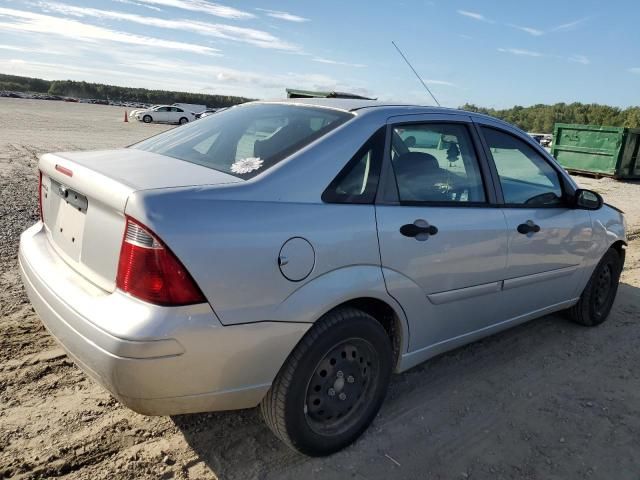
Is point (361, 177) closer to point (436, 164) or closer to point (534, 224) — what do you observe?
point (436, 164)

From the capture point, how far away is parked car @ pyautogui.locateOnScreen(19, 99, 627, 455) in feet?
6.71

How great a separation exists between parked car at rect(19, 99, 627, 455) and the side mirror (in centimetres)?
33

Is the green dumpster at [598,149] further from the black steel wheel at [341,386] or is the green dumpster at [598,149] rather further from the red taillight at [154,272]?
the red taillight at [154,272]

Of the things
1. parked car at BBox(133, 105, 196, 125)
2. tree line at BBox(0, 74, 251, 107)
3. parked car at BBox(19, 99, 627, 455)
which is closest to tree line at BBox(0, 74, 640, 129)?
tree line at BBox(0, 74, 251, 107)

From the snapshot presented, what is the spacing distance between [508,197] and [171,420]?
247 cm

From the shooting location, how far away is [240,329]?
7.04 feet

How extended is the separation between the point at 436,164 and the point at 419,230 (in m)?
0.55

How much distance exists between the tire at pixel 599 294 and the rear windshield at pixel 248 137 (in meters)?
2.89

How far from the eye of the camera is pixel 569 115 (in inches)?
1858

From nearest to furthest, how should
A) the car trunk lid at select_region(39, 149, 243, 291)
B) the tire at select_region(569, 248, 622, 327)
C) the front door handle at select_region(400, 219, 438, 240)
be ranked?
the car trunk lid at select_region(39, 149, 243, 291), the front door handle at select_region(400, 219, 438, 240), the tire at select_region(569, 248, 622, 327)

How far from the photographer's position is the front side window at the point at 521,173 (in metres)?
3.42

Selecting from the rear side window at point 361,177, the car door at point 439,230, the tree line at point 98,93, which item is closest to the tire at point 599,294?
the car door at point 439,230

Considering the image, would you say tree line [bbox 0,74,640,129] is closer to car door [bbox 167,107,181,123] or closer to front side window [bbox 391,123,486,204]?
front side window [bbox 391,123,486,204]

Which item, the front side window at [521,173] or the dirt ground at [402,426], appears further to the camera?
the front side window at [521,173]
